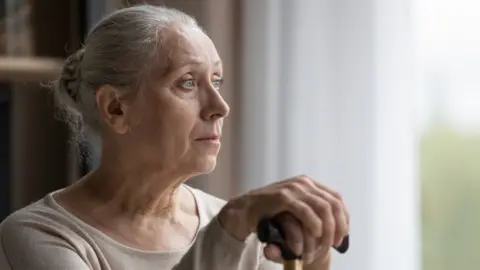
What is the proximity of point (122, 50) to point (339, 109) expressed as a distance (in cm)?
55

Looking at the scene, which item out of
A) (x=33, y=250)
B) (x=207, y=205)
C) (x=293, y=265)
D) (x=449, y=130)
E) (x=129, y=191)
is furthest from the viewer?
(x=449, y=130)

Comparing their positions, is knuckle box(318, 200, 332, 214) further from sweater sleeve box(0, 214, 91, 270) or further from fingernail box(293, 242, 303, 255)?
sweater sleeve box(0, 214, 91, 270)

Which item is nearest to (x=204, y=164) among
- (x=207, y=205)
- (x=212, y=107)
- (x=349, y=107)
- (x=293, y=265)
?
(x=212, y=107)

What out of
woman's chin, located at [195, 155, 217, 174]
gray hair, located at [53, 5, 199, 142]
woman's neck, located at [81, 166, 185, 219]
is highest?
gray hair, located at [53, 5, 199, 142]

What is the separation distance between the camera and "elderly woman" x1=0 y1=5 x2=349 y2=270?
109cm

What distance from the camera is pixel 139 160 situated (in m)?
1.16

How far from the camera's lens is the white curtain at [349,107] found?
4.78 feet

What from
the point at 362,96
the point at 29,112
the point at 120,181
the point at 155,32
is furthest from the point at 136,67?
the point at 29,112

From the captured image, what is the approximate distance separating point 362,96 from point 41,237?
69cm

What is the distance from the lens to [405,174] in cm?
146

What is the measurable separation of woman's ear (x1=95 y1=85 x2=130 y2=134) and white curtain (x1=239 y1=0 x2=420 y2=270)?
0.52 meters

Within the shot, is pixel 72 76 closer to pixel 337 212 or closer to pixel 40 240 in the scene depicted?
pixel 40 240

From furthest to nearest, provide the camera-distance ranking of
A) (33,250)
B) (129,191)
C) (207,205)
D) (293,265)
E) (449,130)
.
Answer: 1. (449,130)
2. (207,205)
3. (129,191)
4. (33,250)
5. (293,265)

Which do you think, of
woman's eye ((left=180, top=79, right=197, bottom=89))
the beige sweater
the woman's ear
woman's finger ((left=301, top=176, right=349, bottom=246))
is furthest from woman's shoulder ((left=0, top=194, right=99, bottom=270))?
woman's finger ((left=301, top=176, right=349, bottom=246))
